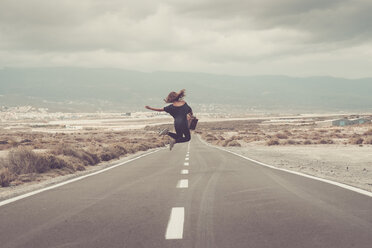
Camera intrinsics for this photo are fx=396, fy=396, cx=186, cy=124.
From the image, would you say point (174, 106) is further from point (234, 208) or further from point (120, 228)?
point (120, 228)

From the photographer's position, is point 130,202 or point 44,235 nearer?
point 44,235

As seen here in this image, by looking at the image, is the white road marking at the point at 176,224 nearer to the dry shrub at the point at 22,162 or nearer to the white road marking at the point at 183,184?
the white road marking at the point at 183,184

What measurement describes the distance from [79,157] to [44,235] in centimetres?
1414

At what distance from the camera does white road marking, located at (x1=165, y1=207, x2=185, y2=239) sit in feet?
17.0

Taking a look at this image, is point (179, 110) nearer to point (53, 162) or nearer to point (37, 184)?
point (37, 184)

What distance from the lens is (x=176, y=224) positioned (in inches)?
226

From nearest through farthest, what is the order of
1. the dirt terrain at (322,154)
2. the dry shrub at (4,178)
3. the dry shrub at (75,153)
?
the dry shrub at (4,178), the dirt terrain at (322,154), the dry shrub at (75,153)

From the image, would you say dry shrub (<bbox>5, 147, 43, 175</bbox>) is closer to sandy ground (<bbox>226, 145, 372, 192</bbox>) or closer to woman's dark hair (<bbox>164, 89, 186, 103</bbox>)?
woman's dark hair (<bbox>164, 89, 186, 103</bbox>)

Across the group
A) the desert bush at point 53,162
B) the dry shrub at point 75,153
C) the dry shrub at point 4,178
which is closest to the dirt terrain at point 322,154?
the dry shrub at point 75,153

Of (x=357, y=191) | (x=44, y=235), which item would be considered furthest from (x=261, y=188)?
(x=44, y=235)

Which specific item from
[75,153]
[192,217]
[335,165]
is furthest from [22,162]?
[335,165]

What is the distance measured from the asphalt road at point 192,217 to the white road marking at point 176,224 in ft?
0.04

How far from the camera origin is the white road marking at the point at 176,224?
517 cm

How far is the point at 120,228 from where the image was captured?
18.3 ft
